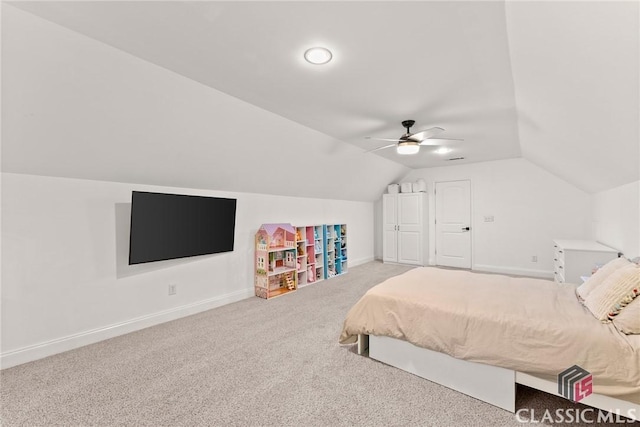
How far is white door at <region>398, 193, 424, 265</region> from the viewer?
650 centimetres

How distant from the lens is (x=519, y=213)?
220 inches

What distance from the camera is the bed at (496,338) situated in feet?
5.19

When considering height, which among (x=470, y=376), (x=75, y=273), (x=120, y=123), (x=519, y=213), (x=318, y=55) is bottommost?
(x=470, y=376)

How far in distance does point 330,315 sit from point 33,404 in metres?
2.70

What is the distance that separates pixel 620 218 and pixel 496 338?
2935mm

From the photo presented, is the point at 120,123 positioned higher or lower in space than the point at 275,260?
higher

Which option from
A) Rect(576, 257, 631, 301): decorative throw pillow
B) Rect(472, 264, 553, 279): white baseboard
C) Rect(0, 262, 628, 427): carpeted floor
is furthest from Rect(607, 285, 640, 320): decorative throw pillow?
Rect(472, 264, 553, 279): white baseboard

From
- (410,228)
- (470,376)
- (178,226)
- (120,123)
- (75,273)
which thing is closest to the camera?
(470,376)

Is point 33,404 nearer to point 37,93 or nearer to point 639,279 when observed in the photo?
point 37,93

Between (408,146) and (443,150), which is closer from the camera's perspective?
(408,146)

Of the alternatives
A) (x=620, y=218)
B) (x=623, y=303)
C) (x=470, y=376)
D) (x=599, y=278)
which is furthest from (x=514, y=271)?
(x=470, y=376)

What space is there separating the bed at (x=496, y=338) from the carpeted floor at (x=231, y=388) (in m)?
0.17

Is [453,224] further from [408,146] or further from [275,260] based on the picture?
[275,260]

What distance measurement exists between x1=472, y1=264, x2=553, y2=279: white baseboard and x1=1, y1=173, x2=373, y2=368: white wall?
5493 mm
